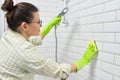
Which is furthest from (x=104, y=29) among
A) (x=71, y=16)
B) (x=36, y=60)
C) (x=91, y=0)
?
(x=71, y=16)

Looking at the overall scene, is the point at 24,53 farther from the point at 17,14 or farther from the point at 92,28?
the point at 92,28

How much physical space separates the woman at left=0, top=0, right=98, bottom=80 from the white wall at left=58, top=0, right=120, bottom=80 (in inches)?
3.3

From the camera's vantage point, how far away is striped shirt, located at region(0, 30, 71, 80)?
1.21m

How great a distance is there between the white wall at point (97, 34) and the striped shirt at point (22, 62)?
222 millimetres

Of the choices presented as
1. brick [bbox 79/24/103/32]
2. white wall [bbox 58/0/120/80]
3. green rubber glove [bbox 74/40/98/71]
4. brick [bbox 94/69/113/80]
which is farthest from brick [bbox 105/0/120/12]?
brick [bbox 94/69/113/80]

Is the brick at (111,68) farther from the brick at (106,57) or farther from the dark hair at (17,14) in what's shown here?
the dark hair at (17,14)

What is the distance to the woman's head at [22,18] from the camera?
1277mm

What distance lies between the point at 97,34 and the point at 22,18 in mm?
497

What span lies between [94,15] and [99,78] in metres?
0.42

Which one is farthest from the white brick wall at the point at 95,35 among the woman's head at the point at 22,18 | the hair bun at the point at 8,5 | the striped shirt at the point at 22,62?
the hair bun at the point at 8,5

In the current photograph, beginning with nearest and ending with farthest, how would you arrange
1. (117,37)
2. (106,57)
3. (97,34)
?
(117,37) < (106,57) < (97,34)

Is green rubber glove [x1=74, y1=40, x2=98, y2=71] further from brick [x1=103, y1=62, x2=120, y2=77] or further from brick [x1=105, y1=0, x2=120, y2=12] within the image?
brick [x1=105, y1=0, x2=120, y2=12]

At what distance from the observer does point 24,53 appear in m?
1.21

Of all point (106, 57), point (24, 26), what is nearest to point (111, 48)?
point (106, 57)
